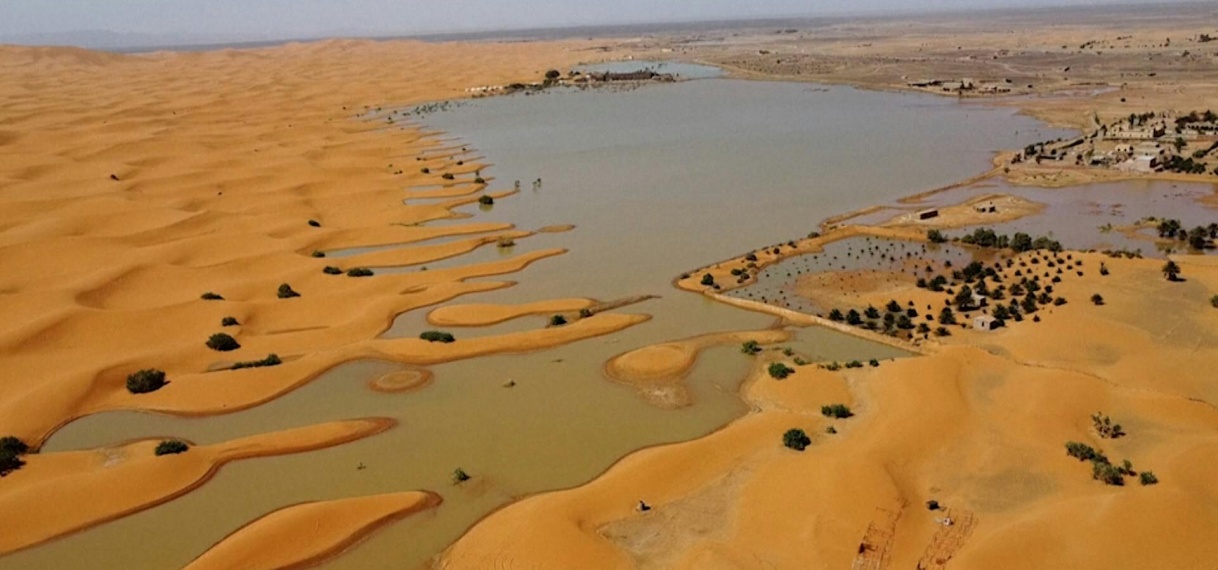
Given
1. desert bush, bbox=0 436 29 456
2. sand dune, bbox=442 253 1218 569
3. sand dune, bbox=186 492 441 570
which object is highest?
desert bush, bbox=0 436 29 456

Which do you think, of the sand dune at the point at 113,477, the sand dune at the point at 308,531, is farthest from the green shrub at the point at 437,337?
the sand dune at the point at 308,531

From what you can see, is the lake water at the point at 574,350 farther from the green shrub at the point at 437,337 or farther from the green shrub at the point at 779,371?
the green shrub at the point at 437,337

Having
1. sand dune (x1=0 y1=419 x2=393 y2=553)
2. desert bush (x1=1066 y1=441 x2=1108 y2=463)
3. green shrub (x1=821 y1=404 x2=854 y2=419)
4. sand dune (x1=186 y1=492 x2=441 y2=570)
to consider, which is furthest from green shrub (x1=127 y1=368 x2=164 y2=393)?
desert bush (x1=1066 y1=441 x2=1108 y2=463)

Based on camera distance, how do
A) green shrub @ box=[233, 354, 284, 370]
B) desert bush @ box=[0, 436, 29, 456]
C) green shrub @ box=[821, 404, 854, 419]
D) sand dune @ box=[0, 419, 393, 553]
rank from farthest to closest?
green shrub @ box=[233, 354, 284, 370], green shrub @ box=[821, 404, 854, 419], desert bush @ box=[0, 436, 29, 456], sand dune @ box=[0, 419, 393, 553]

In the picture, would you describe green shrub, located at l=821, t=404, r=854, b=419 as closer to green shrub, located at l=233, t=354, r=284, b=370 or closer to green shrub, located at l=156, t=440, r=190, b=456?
green shrub, located at l=156, t=440, r=190, b=456

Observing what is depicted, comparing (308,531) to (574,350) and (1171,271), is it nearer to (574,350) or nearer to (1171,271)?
(574,350)

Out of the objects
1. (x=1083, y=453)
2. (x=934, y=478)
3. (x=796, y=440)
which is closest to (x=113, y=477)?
(x=796, y=440)

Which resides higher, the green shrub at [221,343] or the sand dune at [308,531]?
the green shrub at [221,343]
